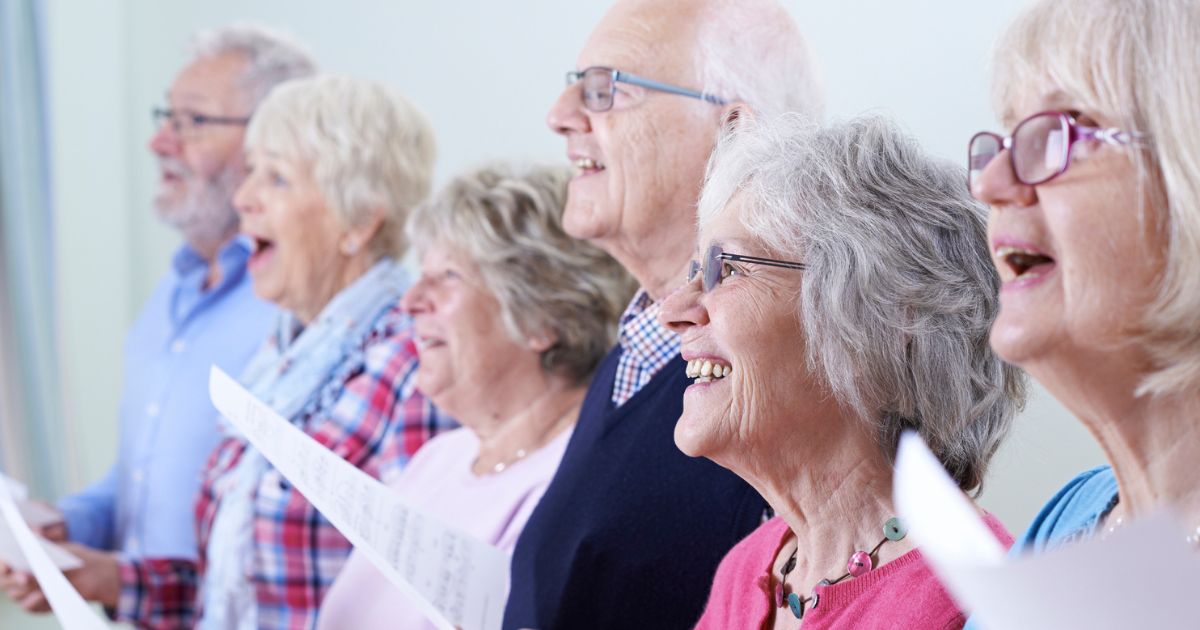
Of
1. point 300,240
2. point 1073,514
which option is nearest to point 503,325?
point 300,240

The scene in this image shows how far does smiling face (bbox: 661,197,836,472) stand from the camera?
3.92ft

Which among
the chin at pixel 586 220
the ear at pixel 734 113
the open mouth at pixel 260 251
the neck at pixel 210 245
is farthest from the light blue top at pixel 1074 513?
the neck at pixel 210 245

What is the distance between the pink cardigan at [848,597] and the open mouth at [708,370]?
7.5 inches

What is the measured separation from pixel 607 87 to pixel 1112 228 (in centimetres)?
89

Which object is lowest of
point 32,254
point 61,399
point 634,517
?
point 61,399

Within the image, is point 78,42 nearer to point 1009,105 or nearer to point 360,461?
point 360,461

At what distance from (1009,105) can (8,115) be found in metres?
3.68

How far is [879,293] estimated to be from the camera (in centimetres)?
116

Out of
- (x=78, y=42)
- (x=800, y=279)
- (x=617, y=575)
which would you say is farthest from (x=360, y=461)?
(x=78, y=42)

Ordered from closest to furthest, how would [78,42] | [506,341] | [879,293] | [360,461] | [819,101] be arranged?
[879,293]
[819,101]
[506,341]
[360,461]
[78,42]

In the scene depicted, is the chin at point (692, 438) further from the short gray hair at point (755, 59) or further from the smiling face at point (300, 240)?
the smiling face at point (300, 240)

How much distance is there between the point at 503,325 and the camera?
6.64 ft

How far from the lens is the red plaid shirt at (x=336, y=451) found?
7.30 ft

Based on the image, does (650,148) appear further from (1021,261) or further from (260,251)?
(260,251)
